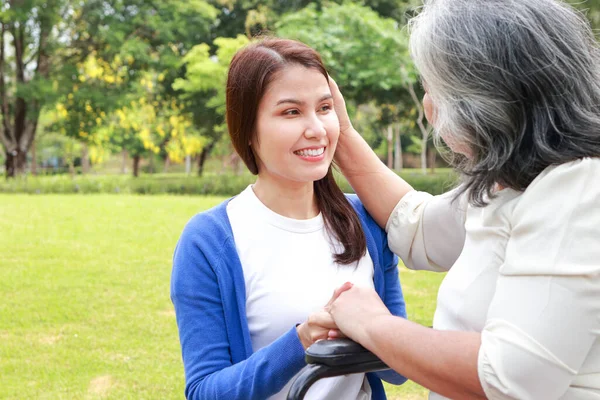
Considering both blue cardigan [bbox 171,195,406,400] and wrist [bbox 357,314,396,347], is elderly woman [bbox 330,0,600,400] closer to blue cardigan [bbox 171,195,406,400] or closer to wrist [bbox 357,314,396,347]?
wrist [bbox 357,314,396,347]

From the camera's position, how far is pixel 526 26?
1.20 m

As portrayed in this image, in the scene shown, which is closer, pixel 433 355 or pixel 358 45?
pixel 433 355

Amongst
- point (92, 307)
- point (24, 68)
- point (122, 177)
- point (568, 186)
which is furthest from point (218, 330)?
point (24, 68)

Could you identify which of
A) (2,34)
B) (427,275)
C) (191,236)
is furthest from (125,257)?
(2,34)

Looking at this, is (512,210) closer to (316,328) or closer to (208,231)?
(316,328)

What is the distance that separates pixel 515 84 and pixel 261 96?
0.72 m

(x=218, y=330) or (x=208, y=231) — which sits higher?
(x=208, y=231)

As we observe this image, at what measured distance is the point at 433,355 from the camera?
118 centimetres

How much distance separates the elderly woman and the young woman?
34cm

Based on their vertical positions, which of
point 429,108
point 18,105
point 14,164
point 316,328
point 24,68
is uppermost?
point 24,68

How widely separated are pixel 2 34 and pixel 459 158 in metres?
19.1

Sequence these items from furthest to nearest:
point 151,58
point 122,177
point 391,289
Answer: point 122,177 < point 151,58 < point 391,289

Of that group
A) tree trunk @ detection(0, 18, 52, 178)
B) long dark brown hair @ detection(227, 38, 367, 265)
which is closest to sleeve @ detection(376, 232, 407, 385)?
long dark brown hair @ detection(227, 38, 367, 265)

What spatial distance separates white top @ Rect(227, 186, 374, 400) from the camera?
173 cm
